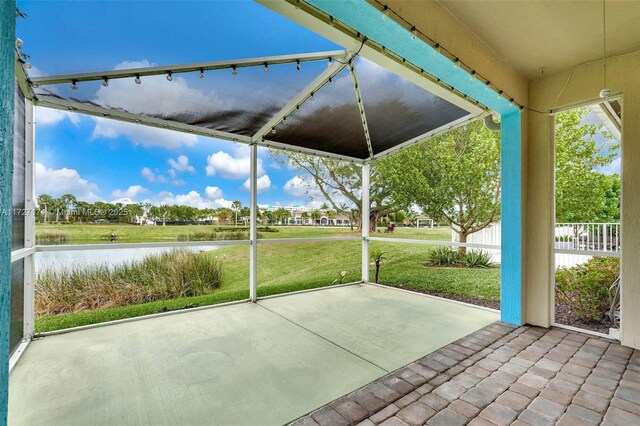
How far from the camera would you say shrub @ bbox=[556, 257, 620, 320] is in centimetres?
360

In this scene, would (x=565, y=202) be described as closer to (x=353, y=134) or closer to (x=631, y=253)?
(x=631, y=253)

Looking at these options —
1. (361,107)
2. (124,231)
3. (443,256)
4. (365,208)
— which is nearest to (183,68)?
(361,107)

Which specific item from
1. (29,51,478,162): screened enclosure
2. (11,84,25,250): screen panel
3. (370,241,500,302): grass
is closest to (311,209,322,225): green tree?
(370,241,500,302): grass

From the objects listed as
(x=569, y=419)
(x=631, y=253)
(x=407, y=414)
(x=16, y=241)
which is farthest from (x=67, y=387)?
(x=631, y=253)

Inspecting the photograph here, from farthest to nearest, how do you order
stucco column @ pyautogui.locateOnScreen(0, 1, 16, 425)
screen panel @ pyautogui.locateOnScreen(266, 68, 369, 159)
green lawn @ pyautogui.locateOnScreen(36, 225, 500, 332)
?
green lawn @ pyautogui.locateOnScreen(36, 225, 500, 332) < screen panel @ pyautogui.locateOnScreen(266, 68, 369, 159) < stucco column @ pyautogui.locateOnScreen(0, 1, 16, 425)

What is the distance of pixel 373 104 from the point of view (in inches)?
155

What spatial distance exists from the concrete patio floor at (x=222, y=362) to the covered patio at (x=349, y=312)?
2cm

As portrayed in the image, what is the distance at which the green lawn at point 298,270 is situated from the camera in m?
4.09

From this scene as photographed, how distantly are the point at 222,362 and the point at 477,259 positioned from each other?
566 centimetres

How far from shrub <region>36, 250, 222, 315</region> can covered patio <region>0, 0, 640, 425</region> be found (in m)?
1.24

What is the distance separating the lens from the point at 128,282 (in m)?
4.80

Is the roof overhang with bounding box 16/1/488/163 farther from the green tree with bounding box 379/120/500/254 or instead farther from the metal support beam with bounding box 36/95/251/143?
the green tree with bounding box 379/120/500/254

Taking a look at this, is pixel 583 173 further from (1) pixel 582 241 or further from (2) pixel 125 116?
(2) pixel 125 116

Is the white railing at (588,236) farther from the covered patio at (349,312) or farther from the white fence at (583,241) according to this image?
the covered patio at (349,312)
